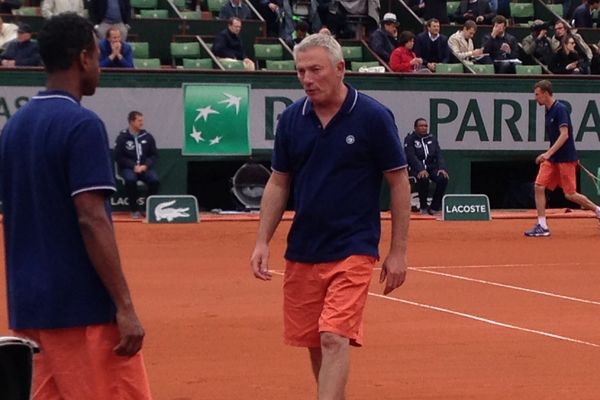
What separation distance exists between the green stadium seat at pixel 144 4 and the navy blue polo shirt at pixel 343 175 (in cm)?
1980

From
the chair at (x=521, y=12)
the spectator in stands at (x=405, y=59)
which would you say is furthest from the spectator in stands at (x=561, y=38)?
the spectator in stands at (x=405, y=59)

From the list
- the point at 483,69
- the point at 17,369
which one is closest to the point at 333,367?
the point at 17,369

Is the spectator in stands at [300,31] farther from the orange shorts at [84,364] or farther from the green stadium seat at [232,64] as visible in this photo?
the orange shorts at [84,364]

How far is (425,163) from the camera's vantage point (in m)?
24.7

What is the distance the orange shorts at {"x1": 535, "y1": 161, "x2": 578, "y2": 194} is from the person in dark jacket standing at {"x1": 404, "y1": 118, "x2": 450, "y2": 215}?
3.97 m

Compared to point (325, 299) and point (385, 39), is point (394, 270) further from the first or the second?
point (385, 39)

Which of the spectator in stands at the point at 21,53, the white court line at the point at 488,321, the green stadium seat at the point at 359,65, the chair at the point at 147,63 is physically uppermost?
the spectator in stands at the point at 21,53

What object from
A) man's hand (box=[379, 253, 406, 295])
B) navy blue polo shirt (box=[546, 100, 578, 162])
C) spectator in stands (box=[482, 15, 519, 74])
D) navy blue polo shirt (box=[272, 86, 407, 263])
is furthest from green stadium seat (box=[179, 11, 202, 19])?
man's hand (box=[379, 253, 406, 295])

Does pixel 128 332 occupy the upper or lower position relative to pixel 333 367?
upper

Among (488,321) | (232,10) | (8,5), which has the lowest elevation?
(488,321)

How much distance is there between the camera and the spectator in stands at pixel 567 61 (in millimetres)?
27438

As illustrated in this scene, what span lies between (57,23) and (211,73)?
745 inches

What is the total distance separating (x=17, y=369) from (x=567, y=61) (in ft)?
79.4

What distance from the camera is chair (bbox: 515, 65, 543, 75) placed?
1058 inches
